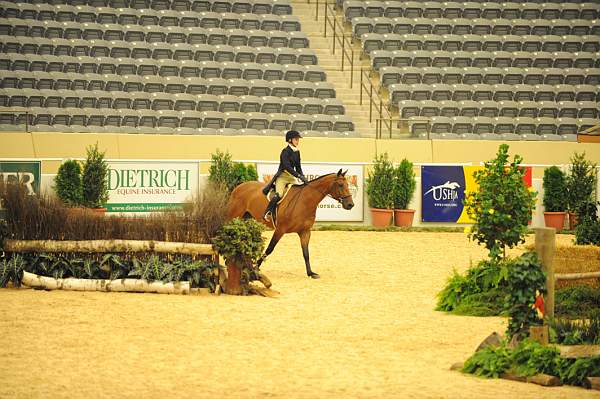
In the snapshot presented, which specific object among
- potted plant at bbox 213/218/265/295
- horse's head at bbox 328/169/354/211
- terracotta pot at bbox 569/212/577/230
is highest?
horse's head at bbox 328/169/354/211

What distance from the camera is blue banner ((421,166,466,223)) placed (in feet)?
86.5

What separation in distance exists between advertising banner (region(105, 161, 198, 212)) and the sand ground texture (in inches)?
308

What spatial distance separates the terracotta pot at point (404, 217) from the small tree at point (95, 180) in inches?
290

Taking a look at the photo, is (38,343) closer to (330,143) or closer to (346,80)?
(330,143)

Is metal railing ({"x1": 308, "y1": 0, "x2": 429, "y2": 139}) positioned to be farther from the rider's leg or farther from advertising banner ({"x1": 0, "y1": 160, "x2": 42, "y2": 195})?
the rider's leg

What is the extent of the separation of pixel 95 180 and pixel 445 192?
29.3 ft

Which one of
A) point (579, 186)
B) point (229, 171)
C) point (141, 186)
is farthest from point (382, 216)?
point (141, 186)

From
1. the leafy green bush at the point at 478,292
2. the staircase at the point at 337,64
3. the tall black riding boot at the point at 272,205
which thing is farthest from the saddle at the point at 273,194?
the staircase at the point at 337,64

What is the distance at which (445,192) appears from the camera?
26.5 m

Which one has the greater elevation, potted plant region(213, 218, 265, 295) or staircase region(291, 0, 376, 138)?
staircase region(291, 0, 376, 138)

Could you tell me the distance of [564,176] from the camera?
27.1m

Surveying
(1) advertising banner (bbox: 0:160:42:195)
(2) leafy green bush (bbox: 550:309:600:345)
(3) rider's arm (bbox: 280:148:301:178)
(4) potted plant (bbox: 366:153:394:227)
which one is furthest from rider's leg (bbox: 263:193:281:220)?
(4) potted plant (bbox: 366:153:394:227)

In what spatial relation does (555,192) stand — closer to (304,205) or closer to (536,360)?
(304,205)

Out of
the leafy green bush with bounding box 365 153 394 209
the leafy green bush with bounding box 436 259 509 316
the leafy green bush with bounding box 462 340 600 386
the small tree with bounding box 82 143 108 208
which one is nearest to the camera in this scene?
the leafy green bush with bounding box 462 340 600 386
